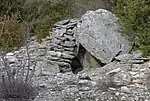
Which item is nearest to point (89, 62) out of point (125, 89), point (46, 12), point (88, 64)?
point (88, 64)

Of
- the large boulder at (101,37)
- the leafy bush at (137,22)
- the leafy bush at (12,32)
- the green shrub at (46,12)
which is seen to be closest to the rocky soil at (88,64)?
the large boulder at (101,37)

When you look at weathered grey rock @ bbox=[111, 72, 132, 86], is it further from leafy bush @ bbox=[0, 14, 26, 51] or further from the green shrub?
the green shrub

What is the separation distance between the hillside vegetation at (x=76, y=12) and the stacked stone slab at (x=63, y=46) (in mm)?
911

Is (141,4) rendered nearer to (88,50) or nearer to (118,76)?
(88,50)

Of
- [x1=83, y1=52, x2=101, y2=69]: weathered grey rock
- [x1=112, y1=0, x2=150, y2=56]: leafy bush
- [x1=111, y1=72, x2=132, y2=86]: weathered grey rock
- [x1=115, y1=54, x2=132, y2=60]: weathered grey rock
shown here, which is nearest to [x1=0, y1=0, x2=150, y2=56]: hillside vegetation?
[x1=112, y1=0, x2=150, y2=56]: leafy bush

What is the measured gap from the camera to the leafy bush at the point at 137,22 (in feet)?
20.7

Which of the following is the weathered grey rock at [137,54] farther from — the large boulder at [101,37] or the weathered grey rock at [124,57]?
the large boulder at [101,37]

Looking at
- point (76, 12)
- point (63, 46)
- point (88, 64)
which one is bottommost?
point (88, 64)

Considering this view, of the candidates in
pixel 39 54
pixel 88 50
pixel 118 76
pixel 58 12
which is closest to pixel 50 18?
pixel 58 12

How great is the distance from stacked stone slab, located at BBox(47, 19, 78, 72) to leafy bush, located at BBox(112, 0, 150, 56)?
1063 millimetres

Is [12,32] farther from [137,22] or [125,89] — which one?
[125,89]

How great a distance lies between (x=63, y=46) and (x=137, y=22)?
1.58m

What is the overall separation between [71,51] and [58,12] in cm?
232

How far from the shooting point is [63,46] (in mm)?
6586
